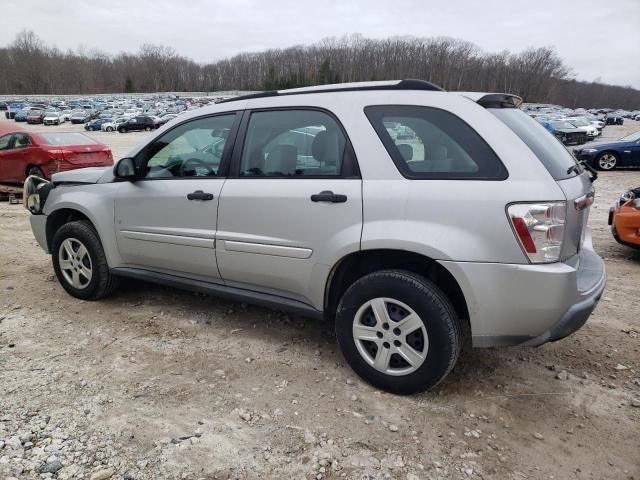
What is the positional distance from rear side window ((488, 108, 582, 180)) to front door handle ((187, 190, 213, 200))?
74.8 inches

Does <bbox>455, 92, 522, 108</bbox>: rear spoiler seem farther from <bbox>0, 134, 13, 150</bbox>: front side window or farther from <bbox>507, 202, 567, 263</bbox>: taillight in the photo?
<bbox>0, 134, 13, 150</bbox>: front side window

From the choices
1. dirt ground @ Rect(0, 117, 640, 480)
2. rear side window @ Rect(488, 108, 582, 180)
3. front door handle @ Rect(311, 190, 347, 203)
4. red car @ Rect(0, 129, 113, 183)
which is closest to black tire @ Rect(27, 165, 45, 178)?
red car @ Rect(0, 129, 113, 183)

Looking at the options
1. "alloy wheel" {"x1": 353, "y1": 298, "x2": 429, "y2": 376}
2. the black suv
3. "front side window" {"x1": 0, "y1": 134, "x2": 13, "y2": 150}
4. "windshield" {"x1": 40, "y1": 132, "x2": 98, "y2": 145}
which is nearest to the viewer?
"alloy wheel" {"x1": 353, "y1": 298, "x2": 429, "y2": 376}

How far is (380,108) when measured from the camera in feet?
9.41

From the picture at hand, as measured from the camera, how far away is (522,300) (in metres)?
2.46

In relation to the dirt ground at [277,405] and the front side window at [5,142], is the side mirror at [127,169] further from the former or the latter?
the front side window at [5,142]

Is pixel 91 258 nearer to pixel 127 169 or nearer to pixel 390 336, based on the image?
pixel 127 169

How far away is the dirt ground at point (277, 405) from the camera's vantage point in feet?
7.64

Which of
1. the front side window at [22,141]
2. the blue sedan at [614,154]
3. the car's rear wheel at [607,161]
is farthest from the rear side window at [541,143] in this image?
the car's rear wheel at [607,161]

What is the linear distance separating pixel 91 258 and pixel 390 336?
2.80 meters

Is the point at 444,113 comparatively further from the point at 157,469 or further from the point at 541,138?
the point at 157,469

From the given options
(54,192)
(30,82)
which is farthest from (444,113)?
(30,82)

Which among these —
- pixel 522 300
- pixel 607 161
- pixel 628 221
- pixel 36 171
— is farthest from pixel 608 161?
pixel 36 171

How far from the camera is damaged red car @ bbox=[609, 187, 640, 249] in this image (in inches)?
215
